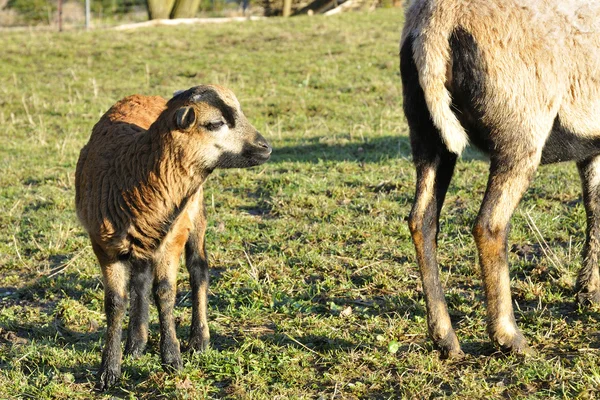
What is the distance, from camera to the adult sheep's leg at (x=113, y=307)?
4.75m

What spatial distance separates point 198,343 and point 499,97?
236cm

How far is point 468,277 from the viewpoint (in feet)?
19.5

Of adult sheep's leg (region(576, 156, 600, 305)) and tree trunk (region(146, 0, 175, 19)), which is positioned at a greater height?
adult sheep's leg (region(576, 156, 600, 305))

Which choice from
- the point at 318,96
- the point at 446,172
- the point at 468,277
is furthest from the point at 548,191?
the point at 318,96

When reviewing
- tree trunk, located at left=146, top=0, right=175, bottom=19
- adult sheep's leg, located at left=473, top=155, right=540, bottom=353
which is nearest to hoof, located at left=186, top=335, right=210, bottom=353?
adult sheep's leg, located at left=473, top=155, right=540, bottom=353

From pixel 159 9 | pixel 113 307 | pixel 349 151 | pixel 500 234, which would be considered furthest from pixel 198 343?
pixel 159 9

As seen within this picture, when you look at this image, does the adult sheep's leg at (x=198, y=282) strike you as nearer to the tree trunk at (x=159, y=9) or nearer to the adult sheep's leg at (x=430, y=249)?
the adult sheep's leg at (x=430, y=249)

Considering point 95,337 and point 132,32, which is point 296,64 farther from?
point 95,337

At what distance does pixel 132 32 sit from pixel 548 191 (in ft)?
45.4

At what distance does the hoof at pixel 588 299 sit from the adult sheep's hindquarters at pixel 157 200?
2.29 metres

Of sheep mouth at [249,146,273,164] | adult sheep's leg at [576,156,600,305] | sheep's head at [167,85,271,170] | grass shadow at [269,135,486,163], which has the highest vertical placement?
sheep's head at [167,85,271,170]

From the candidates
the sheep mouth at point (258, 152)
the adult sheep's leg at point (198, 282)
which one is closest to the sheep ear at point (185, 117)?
the sheep mouth at point (258, 152)

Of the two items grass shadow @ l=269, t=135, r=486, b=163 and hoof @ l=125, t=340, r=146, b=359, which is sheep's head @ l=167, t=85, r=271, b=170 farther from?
grass shadow @ l=269, t=135, r=486, b=163

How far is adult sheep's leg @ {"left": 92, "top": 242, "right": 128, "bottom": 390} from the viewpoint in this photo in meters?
4.75
